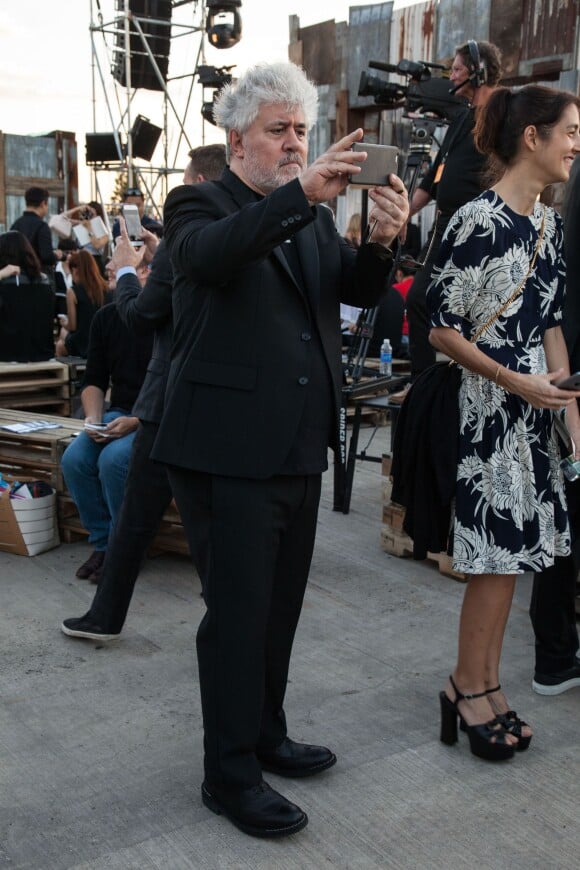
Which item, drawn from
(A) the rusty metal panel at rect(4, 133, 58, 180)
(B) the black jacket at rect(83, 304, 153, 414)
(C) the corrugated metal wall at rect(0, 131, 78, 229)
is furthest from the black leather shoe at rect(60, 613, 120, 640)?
(A) the rusty metal panel at rect(4, 133, 58, 180)

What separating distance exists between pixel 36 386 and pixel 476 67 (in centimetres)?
390

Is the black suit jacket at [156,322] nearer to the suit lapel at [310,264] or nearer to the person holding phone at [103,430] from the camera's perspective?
the person holding phone at [103,430]

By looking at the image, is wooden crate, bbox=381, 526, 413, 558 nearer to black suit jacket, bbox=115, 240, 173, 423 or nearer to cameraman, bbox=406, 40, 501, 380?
cameraman, bbox=406, 40, 501, 380

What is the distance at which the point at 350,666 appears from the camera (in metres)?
3.52

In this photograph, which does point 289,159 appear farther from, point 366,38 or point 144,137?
point 144,137

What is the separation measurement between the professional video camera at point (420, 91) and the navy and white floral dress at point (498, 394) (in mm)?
2501

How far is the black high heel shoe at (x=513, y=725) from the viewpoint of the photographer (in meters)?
2.86

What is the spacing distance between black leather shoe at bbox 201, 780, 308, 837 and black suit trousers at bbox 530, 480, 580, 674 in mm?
1247

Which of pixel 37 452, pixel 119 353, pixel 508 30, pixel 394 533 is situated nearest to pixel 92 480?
pixel 119 353

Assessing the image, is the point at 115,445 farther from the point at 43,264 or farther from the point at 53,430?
the point at 43,264

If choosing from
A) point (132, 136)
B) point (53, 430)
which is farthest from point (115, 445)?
point (132, 136)

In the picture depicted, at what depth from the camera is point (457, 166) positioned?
4.60 metres

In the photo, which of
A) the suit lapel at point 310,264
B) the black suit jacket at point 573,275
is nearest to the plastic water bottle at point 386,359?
the black suit jacket at point 573,275

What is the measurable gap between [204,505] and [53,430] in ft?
9.37
